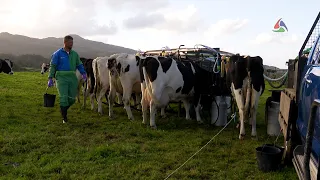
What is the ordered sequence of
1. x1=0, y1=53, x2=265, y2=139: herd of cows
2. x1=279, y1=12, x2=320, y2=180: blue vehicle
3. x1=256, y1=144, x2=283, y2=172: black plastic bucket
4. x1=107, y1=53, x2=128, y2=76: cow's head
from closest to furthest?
x1=279, y1=12, x2=320, y2=180: blue vehicle < x1=256, y1=144, x2=283, y2=172: black plastic bucket < x1=0, y1=53, x2=265, y2=139: herd of cows < x1=107, y1=53, x2=128, y2=76: cow's head

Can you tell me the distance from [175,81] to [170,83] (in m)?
0.19

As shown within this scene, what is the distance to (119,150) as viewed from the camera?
6.65m

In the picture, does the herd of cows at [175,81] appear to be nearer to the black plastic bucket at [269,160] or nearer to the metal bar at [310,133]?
the black plastic bucket at [269,160]

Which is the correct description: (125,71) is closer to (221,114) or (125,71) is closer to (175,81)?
(175,81)

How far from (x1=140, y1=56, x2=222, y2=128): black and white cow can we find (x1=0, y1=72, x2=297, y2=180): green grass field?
640 mm

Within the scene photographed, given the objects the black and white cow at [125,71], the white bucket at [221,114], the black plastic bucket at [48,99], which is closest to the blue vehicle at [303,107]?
the white bucket at [221,114]

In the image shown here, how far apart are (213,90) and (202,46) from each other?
180cm

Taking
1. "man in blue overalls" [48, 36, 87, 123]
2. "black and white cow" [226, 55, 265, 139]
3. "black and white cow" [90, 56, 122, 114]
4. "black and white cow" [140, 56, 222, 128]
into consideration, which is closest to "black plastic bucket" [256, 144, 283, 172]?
"black and white cow" [226, 55, 265, 139]

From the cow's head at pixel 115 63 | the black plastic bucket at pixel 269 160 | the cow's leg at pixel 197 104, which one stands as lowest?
the black plastic bucket at pixel 269 160

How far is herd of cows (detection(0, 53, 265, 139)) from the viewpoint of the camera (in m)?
7.94

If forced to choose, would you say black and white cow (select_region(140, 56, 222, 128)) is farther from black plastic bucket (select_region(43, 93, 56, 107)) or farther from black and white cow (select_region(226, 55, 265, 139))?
black plastic bucket (select_region(43, 93, 56, 107))

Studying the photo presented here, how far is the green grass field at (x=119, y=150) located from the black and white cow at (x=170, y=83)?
64cm

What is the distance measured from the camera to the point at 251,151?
6.94 meters

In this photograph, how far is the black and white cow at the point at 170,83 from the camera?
9141 millimetres
